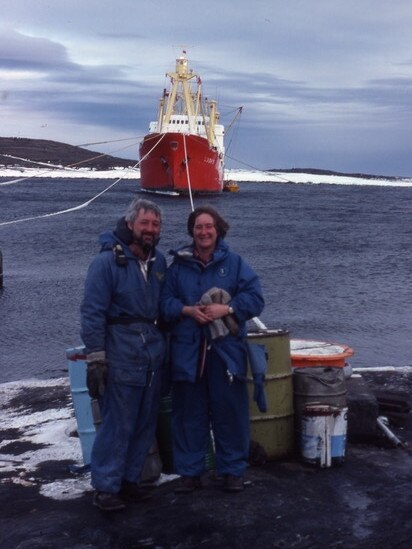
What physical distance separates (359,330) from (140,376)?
33.1 feet

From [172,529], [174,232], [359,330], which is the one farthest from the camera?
[174,232]

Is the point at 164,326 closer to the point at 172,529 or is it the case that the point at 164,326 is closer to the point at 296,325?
the point at 172,529

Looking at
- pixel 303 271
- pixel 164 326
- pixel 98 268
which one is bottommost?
pixel 303 271

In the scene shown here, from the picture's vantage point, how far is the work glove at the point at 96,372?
4375mm

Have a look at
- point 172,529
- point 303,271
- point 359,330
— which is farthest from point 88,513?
point 303,271

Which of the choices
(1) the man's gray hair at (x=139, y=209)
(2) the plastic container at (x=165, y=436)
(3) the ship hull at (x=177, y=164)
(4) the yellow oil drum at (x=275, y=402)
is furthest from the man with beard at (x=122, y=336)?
(3) the ship hull at (x=177, y=164)

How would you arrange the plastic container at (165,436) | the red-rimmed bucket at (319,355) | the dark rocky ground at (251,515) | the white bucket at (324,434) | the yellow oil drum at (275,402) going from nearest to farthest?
the dark rocky ground at (251,515)
the plastic container at (165,436)
the white bucket at (324,434)
the yellow oil drum at (275,402)
the red-rimmed bucket at (319,355)

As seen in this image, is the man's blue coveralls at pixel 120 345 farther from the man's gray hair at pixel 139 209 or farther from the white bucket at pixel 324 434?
the white bucket at pixel 324 434

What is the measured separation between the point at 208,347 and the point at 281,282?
16970mm

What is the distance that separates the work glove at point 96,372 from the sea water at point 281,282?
6045 mm

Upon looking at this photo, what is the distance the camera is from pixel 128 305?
454 centimetres

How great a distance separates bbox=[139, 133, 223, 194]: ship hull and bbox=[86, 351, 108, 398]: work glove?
179 feet

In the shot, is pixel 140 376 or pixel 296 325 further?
pixel 296 325

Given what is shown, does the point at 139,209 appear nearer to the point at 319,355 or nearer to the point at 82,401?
the point at 82,401
